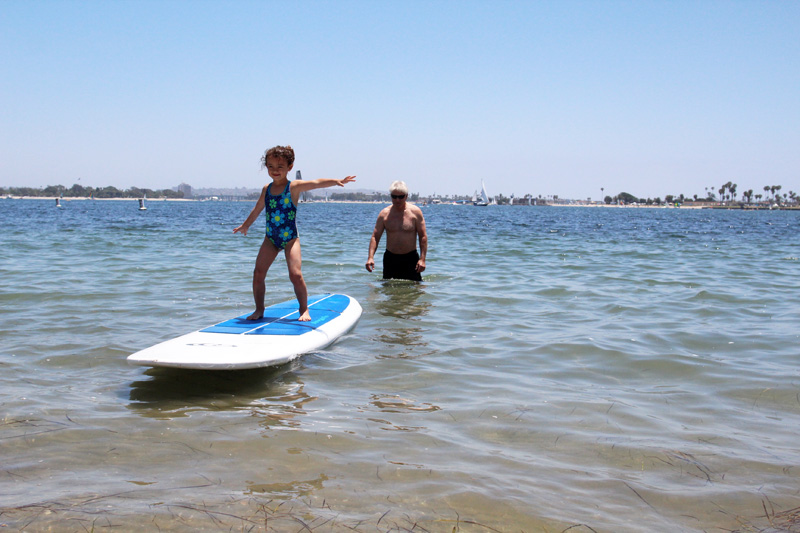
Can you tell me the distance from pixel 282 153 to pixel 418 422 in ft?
9.85

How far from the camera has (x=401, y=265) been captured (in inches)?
370

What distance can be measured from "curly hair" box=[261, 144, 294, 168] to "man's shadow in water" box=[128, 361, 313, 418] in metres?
1.97

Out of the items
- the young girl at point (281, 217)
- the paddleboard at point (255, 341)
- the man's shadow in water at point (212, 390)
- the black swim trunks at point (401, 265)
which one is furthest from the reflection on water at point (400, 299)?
the man's shadow in water at point (212, 390)

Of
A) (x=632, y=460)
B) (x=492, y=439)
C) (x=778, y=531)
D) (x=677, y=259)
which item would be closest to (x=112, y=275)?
(x=492, y=439)

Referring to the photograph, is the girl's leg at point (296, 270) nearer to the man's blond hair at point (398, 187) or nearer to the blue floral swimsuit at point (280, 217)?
the blue floral swimsuit at point (280, 217)

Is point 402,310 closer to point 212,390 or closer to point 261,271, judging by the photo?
point 261,271

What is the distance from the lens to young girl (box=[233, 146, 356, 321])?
5.70 meters

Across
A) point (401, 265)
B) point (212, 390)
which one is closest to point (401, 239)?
point (401, 265)

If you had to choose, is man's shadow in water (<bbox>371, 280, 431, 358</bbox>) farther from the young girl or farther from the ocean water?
the young girl

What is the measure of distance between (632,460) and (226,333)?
339 centimetres

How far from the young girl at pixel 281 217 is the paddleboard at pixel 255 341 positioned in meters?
0.27

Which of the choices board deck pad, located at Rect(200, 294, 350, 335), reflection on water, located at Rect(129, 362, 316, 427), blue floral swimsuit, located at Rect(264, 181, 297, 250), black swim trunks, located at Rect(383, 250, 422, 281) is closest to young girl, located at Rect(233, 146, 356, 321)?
blue floral swimsuit, located at Rect(264, 181, 297, 250)

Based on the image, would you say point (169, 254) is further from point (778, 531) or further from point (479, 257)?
point (778, 531)

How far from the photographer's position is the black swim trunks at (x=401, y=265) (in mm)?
9344
